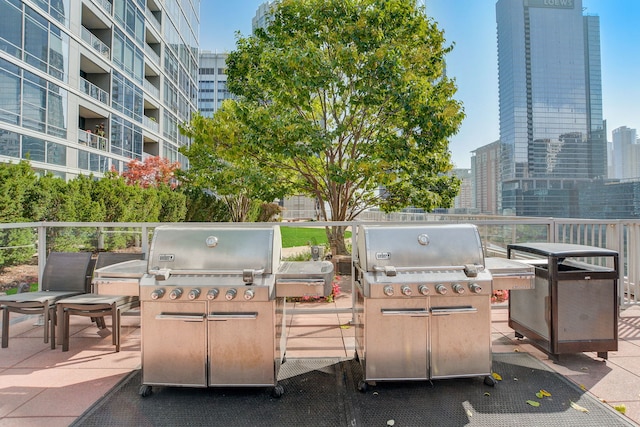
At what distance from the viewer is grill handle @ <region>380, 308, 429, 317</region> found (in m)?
2.61

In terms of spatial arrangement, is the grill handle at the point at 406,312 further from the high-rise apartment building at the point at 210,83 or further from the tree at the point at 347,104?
the high-rise apartment building at the point at 210,83

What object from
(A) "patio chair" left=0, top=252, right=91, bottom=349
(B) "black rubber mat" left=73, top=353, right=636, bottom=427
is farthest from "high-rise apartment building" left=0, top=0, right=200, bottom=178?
(B) "black rubber mat" left=73, top=353, right=636, bottom=427

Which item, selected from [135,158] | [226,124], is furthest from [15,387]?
[135,158]

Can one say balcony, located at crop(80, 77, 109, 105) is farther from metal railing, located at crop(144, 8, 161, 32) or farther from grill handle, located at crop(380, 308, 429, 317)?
grill handle, located at crop(380, 308, 429, 317)

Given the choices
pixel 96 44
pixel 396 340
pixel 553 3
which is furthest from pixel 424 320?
pixel 553 3

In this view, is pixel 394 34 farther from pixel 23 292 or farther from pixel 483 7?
pixel 483 7

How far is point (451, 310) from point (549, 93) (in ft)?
82.4

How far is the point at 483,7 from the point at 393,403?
1585 centimetres

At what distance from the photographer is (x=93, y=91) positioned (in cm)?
1658

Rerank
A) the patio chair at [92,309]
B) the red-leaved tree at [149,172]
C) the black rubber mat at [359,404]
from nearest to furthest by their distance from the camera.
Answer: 1. the black rubber mat at [359,404]
2. the patio chair at [92,309]
3. the red-leaved tree at [149,172]

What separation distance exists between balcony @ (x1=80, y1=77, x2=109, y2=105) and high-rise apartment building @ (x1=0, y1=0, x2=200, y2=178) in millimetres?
44

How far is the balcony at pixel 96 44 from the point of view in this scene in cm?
1592

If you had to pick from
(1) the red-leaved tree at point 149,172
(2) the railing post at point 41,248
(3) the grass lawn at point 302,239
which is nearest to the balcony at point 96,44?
(1) the red-leaved tree at point 149,172

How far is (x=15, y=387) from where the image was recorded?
2.74m
